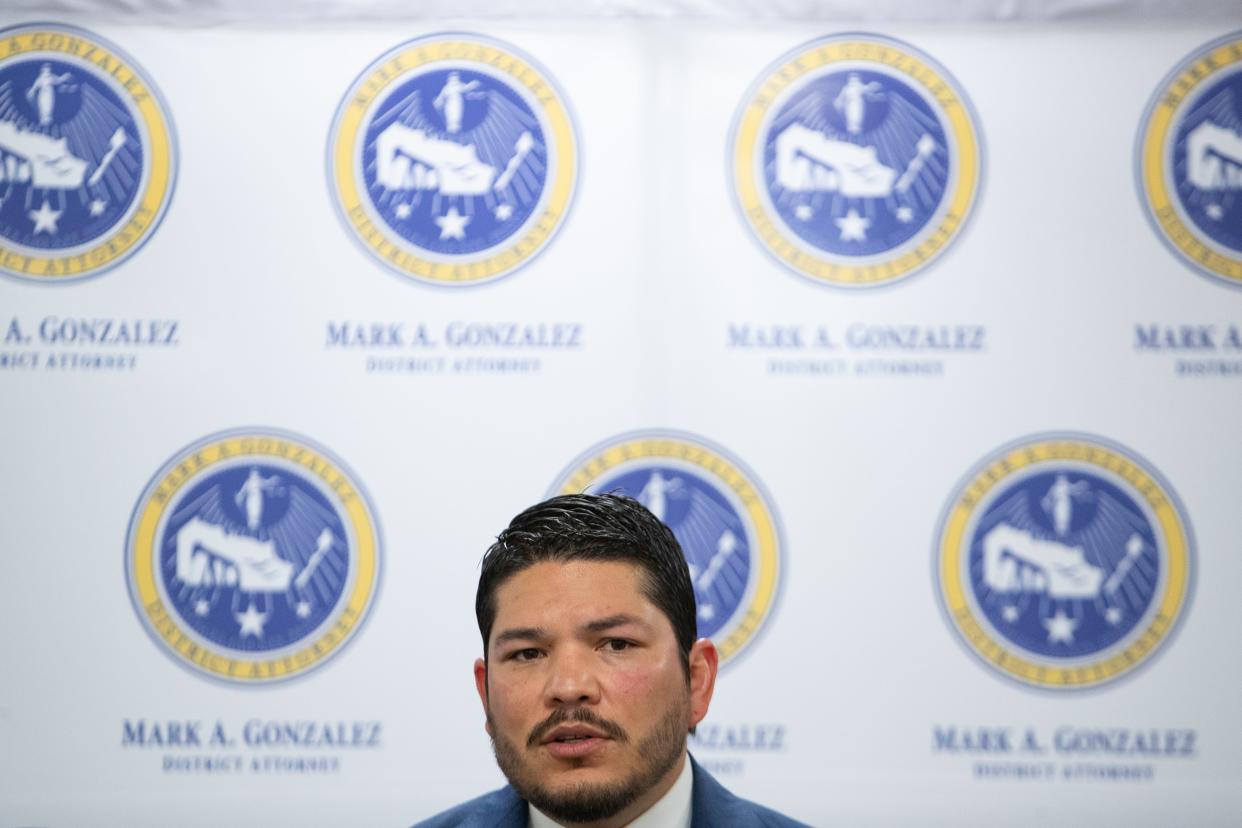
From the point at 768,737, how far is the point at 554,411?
68 cm

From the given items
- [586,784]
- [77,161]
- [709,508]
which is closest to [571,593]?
[586,784]

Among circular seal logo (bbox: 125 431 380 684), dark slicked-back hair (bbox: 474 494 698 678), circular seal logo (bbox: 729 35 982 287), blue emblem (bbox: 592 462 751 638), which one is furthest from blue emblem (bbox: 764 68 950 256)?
dark slicked-back hair (bbox: 474 494 698 678)

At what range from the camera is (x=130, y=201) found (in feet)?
7.82

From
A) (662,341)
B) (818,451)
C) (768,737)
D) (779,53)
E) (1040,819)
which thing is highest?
(779,53)

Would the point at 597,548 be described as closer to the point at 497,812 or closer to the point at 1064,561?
the point at 497,812

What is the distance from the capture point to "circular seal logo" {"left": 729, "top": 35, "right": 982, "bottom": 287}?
236cm

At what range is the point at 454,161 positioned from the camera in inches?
93.7

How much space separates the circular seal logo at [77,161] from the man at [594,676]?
1284mm

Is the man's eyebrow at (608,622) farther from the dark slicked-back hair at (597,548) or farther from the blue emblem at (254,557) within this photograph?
the blue emblem at (254,557)

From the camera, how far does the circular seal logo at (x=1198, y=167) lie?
7.77 ft

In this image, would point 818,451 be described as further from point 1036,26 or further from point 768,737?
point 1036,26

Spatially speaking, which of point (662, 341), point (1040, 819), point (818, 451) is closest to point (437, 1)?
point (662, 341)

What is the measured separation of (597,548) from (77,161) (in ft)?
4.89

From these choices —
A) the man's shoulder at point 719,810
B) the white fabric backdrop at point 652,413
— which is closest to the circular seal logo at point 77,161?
the white fabric backdrop at point 652,413
